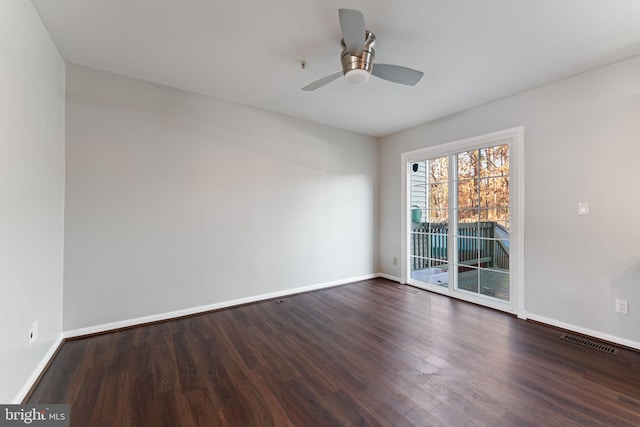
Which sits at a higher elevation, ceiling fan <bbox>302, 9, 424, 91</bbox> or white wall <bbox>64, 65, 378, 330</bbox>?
ceiling fan <bbox>302, 9, 424, 91</bbox>

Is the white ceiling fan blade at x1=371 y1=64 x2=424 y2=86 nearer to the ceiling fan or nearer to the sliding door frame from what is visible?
the ceiling fan

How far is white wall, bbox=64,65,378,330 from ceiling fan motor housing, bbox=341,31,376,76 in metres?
1.86

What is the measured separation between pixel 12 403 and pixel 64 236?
55.6 inches

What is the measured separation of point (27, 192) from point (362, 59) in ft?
Answer: 8.35

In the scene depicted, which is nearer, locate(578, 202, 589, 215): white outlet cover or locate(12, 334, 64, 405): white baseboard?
locate(12, 334, 64, 405): white baseboard

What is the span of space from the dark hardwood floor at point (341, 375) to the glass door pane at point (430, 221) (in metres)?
1.24

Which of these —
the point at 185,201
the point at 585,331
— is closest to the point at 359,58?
the point at 185,201

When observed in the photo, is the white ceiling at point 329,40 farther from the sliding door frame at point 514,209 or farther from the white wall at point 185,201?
the sliding door frame at point 514,209

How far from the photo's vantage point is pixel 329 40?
7.21ft

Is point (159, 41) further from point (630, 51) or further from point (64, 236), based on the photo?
point (630, 51)

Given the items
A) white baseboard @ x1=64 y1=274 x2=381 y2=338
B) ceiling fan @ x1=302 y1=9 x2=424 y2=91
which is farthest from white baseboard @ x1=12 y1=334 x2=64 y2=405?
ceiling fan @ x1=302 y1=9 x2=424 y2=91

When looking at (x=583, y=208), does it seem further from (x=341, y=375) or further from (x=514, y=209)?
(x=341, y=375)

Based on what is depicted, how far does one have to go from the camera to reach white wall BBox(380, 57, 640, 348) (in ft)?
7.97

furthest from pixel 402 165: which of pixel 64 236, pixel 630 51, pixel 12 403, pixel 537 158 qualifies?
pixel 12 403
